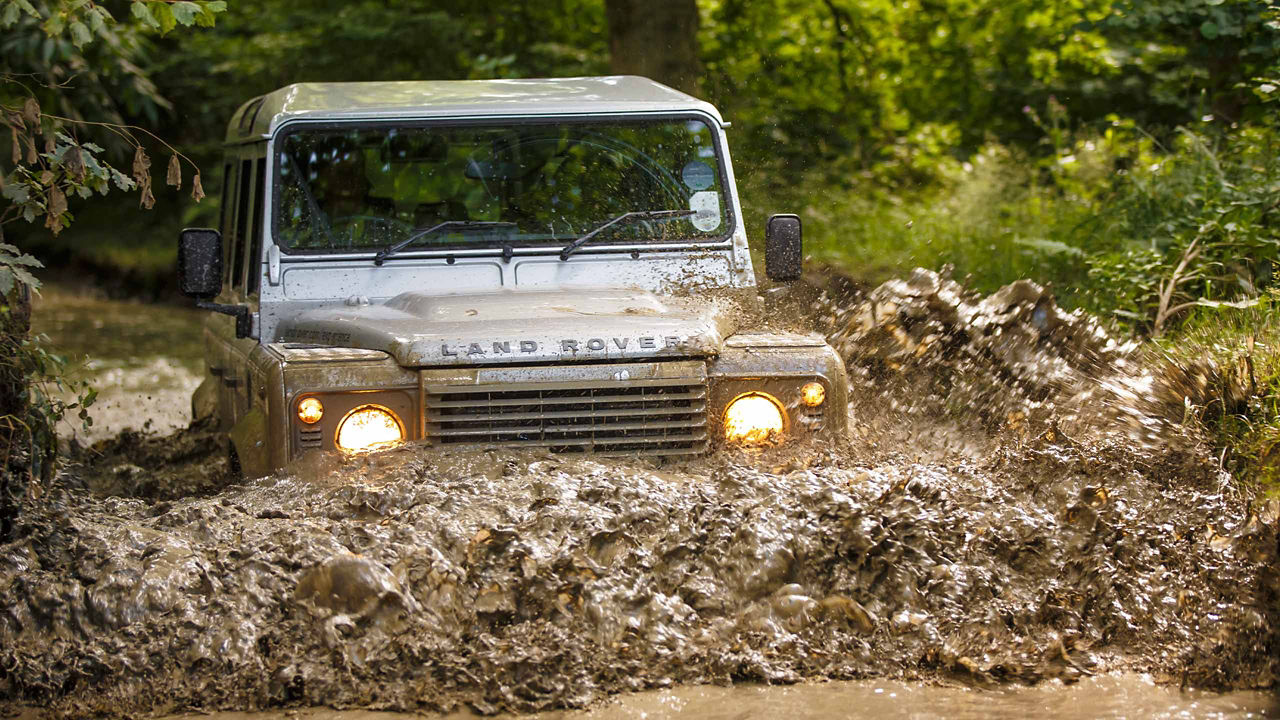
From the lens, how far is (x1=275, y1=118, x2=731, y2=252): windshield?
19.0 ft

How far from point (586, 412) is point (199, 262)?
1.85m

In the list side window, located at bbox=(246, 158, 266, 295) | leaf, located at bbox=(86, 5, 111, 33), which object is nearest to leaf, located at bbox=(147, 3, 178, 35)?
leaf, located at bbox=(86, 5, 111, 33)

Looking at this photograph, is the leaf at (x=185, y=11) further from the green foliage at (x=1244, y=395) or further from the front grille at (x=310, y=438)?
the green foliage at (x=1244, y=395)

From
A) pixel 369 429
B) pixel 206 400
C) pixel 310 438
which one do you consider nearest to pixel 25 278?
pixel 310 438

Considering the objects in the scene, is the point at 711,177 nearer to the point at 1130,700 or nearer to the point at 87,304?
the point at 1130,700

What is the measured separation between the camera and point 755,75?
15180mm

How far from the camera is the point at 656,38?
37.0 ft

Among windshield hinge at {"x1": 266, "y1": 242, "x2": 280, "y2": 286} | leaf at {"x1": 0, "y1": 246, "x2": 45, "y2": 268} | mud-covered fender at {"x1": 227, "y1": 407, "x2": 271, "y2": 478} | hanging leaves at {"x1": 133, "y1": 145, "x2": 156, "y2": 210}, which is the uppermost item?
hanging leaves at {"x1": 133, "y1": 145, "x2": 156, "y2": 210}

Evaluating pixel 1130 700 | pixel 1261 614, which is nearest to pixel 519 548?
pixel 1130 700

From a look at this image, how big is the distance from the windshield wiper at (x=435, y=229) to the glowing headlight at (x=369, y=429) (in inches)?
44.5

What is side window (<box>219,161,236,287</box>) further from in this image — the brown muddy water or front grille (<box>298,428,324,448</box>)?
front grille (<box>298,428,324,448</box>)

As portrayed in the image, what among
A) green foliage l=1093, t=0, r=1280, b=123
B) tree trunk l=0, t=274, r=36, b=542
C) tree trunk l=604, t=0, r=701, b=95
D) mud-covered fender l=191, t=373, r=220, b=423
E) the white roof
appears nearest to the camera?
tree trunk l=0, t=274, r=36, b=542

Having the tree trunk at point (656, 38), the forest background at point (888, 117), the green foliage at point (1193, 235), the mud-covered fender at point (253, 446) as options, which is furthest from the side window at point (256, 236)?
the tree trunk at point (656, 38)

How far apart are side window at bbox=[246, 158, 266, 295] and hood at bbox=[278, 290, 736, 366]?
0.30 meters
